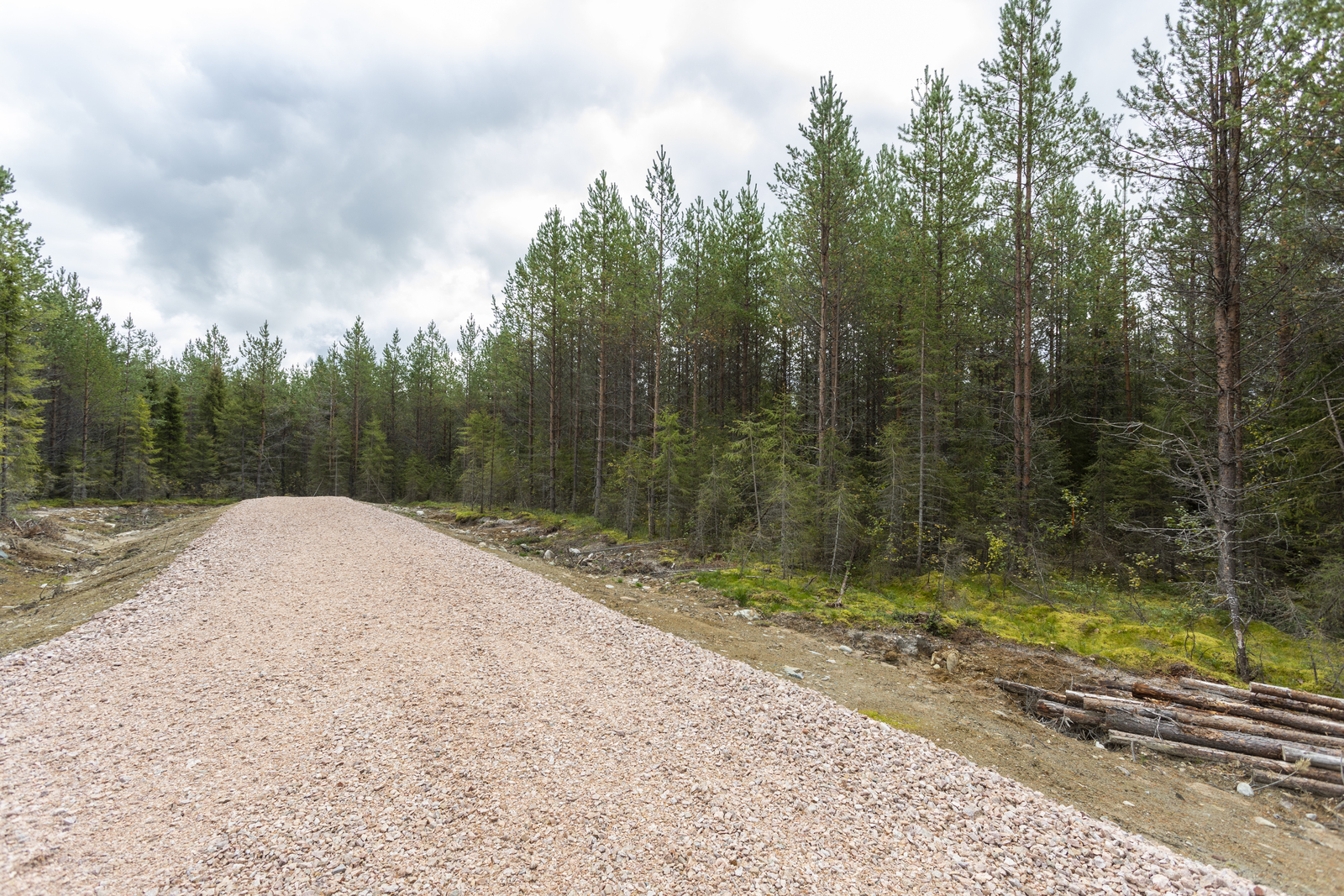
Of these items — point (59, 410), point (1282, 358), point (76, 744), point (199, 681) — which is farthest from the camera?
point (59, 410)

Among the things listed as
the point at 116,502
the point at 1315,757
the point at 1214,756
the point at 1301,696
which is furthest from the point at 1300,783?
the point at 116,502

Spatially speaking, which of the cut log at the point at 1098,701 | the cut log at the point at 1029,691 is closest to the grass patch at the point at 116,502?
the cut log at the point at 1029,691

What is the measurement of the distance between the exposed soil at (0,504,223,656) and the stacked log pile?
13611 millimetres

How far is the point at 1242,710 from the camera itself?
18.5 feet

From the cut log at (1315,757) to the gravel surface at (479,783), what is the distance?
264 cm

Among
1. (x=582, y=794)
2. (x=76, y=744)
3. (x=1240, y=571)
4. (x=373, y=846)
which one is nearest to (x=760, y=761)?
(x=582, y=794)

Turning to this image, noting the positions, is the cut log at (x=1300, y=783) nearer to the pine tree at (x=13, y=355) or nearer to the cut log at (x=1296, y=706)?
the cut log at (x=1296, y=706)

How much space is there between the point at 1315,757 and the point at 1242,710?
0.91 meters

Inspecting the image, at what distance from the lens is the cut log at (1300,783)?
4.54 metres

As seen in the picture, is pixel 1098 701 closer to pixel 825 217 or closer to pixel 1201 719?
pixel 1201 719

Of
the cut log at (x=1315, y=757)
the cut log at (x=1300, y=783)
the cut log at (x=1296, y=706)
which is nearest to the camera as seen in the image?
the cut log at (x=1300, y=783)

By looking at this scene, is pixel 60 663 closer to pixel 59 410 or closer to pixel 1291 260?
pixel 1291 260

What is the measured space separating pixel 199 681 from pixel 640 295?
18.0 metres

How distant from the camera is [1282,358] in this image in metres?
10.0
